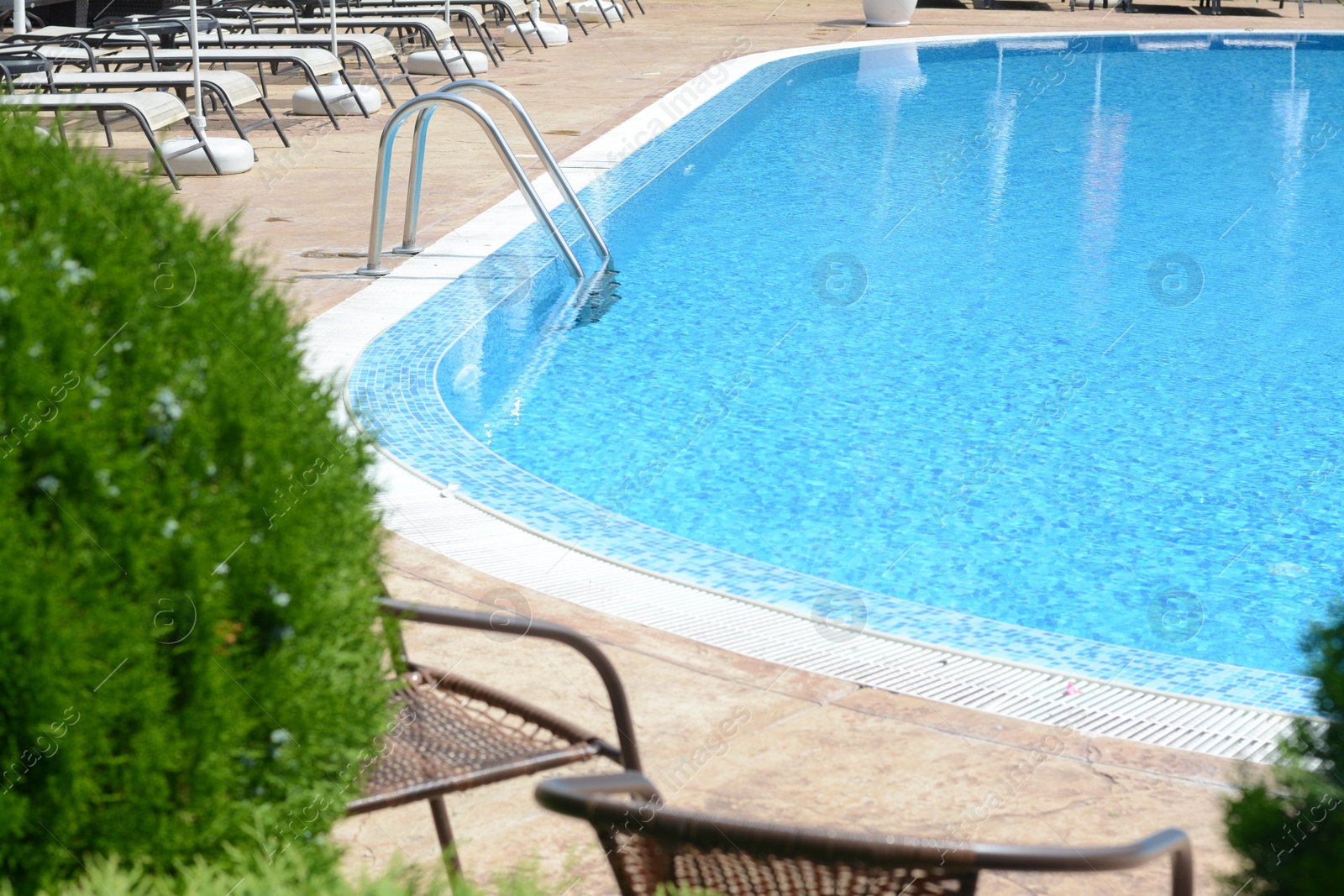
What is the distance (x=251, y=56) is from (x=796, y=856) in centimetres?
946

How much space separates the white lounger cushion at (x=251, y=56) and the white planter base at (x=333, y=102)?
1.21ft

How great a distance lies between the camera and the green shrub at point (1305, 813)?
4.14ft

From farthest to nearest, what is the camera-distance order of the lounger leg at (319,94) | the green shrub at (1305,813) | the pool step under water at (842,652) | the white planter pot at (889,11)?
the white planter pot at (889,11) < the lounger leg at (319,94) < the pool step under water at (842,652) < the green shrub at (1305,813)

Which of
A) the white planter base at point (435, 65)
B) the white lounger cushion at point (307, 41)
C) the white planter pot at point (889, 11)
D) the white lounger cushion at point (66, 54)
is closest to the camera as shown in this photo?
the white lounger cushion at point (66, 54)

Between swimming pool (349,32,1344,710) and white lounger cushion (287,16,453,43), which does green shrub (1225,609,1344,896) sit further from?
white lounger cushion (287,16,453,43)

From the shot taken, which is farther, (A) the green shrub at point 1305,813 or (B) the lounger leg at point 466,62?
(B) the lounger leg at point 466,62

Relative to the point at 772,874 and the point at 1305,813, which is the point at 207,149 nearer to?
the point at 772,874

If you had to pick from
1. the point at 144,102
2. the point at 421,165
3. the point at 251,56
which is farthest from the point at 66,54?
the point at 421,165

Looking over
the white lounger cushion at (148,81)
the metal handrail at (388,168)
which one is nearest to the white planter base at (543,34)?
the white lounger cushion at (148,81)

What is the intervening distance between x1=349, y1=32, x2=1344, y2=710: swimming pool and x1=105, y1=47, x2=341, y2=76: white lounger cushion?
260 centimetres

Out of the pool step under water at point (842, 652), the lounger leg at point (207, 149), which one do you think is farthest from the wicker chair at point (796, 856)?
the lounger leg at point (207, 149)

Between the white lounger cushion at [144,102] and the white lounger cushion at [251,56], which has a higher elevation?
the white lounger cushion at [251,56]

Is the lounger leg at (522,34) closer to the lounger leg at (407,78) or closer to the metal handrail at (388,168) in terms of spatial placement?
the lounger leg at (407,78)

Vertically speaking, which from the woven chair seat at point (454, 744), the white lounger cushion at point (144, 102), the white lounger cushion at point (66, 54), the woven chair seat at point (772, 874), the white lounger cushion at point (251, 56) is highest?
the white lounger cushion at point (66, 54)
